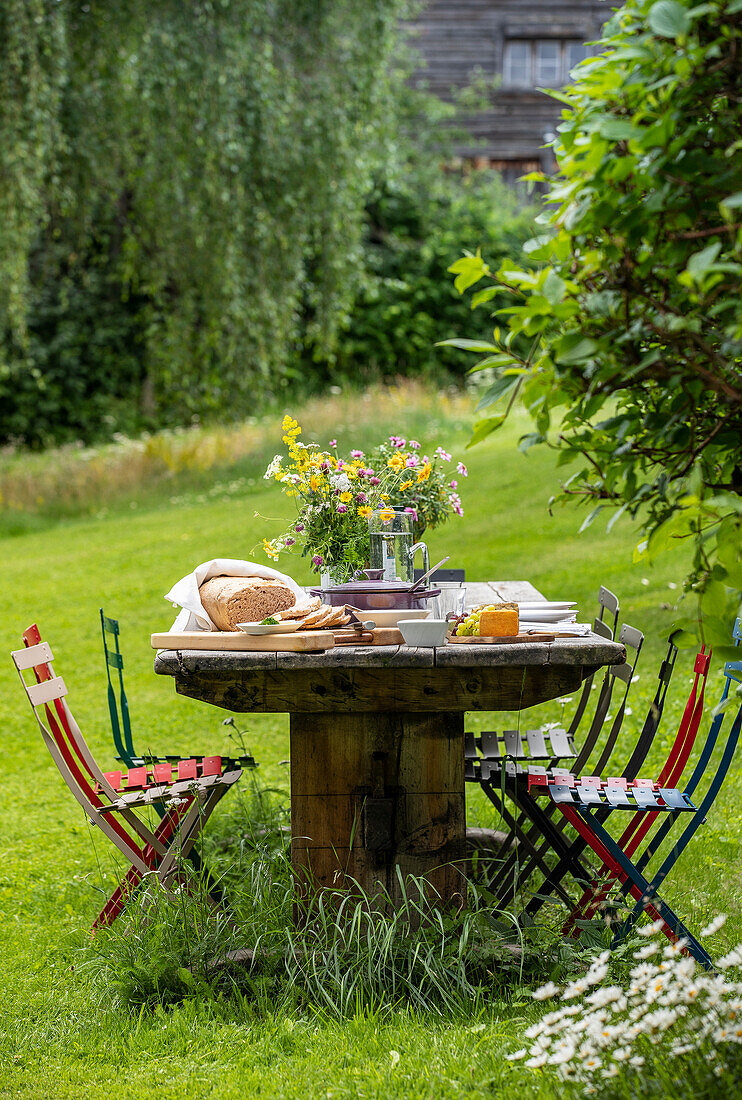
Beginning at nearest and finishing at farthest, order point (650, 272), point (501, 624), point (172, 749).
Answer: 1. point (650, 272)
2. point (501, 624)
3. point (172, 749)

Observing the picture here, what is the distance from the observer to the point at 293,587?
3.39 m

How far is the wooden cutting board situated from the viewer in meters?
2.79

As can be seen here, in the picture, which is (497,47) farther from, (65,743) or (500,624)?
(65,743)

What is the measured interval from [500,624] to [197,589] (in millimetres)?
999

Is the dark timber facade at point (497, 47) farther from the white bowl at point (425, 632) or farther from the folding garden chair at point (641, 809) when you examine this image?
the white bowl at point (425, 632)

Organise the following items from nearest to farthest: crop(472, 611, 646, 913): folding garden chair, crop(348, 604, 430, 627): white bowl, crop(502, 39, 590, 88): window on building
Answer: crop(348, 604, 430, 627): white bowl, crop(472, 611, 646, 913): folding garden chair, crop(502, 39, 590, 88): window on building

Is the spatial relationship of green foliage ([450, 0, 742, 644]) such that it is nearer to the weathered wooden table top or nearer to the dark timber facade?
the weathered wooden table top

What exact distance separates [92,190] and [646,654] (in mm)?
8085

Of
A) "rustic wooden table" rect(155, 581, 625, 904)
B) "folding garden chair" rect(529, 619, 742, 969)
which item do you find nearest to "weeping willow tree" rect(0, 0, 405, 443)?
"rustic wooden table" rect(155, 581, 625, 904)

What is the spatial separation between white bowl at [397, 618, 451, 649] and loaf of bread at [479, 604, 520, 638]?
0.39 ft

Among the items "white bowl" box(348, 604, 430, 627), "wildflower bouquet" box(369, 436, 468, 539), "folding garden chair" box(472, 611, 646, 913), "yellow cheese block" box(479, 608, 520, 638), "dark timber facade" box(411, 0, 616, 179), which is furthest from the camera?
"dark timber facade" box(411, 0, 616, 179)

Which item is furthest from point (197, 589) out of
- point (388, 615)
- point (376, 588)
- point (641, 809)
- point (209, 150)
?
point (209, 150)

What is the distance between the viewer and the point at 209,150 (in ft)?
31.1

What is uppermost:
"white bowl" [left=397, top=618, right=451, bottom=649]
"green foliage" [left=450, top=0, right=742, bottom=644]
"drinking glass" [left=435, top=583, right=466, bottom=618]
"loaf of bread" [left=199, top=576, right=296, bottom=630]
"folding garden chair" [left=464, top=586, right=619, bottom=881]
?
"green foliage" [left=450, top=0, right=742, bottom=644]
